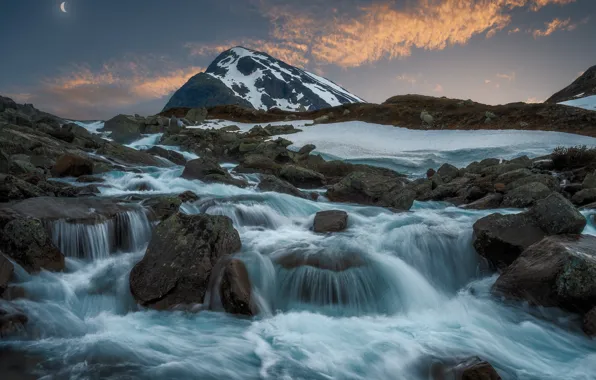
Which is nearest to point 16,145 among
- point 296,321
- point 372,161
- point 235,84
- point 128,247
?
point 128,247

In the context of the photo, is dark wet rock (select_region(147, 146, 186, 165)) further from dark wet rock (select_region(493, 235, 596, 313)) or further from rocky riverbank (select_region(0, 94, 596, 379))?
dark wet rock (select_region(493, 235, 596, 313))

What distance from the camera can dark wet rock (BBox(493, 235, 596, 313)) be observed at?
16.9ft

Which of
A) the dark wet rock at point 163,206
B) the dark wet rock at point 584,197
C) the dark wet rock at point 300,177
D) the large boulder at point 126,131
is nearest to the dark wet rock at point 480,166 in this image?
the dark wet rock at point 584,197

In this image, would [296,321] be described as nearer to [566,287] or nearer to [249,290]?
[249,290]

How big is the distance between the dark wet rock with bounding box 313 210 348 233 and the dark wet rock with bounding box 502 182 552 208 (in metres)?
5.67

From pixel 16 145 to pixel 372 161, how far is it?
741 inches

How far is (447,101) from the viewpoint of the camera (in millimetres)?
36500

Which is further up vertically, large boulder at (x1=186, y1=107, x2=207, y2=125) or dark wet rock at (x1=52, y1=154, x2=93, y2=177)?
large boulder at (x1=186, y1=107, x2=207, y2=125)

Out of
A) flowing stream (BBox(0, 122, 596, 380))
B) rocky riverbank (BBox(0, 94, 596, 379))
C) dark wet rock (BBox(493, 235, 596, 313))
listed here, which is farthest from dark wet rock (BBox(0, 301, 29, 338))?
dark wet rock (BBox(493, 235, 596, 313))

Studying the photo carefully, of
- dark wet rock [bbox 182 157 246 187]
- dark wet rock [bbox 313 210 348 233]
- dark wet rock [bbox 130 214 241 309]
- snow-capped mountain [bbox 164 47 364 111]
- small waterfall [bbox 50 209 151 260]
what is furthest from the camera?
snow-capped mountain [bbox 164 47 364 111]

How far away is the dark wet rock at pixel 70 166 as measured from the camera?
46.3 ft

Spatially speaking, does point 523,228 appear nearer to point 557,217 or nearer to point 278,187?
point 557,217

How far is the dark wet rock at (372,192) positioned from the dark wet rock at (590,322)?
7165 mm

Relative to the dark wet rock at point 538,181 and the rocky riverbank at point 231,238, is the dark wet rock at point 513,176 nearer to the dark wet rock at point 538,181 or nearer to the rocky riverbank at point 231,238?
the rocky riverbank at point 231,238
